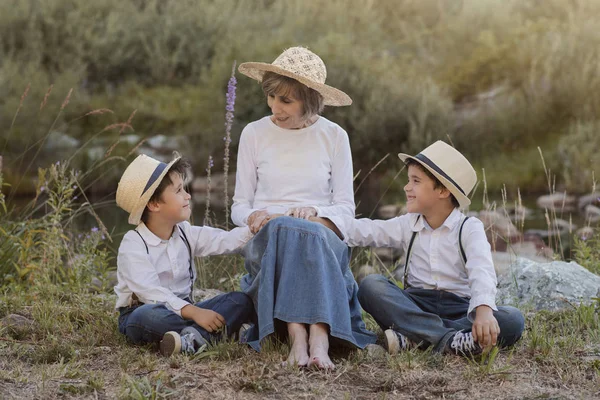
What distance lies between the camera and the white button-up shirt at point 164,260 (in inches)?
118

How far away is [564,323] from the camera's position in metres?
3.42

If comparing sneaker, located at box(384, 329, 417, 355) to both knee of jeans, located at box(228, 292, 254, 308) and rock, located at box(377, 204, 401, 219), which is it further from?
rock, located at box(377, 204, 401, 219)

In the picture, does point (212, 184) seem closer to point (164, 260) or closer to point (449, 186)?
point (164, 260)

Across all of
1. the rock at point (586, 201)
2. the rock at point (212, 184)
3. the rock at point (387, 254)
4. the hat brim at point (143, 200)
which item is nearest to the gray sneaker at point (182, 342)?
the hat brim at point (143, 200)

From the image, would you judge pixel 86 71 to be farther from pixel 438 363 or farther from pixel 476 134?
pixel 438 363

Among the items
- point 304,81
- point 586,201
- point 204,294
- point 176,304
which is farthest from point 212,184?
point 176,304

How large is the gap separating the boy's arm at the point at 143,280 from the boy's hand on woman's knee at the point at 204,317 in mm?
31

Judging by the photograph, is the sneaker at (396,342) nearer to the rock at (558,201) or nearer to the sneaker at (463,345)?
the sneaker at (463,345)

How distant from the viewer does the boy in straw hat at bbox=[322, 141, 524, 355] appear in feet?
9.62

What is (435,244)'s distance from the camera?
121 inches

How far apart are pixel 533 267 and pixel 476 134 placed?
268 inches

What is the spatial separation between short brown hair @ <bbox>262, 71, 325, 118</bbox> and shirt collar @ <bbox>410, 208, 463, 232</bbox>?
60cm

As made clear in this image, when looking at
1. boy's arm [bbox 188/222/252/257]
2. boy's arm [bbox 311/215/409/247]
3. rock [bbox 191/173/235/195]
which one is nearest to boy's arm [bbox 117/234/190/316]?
boy's arm [bbox 188/222/252/257]

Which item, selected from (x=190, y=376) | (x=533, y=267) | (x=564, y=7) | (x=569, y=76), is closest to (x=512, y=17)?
(x=564, y=7)
